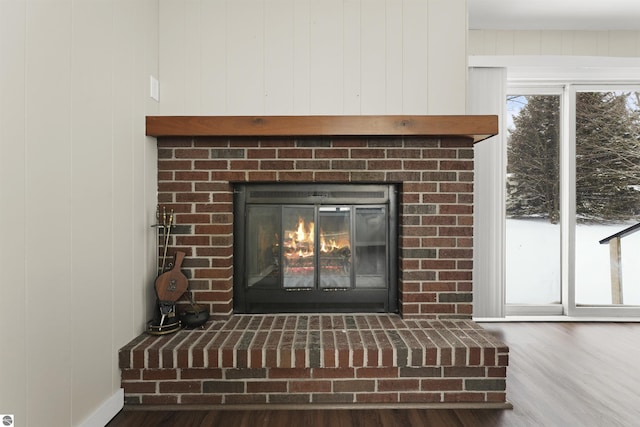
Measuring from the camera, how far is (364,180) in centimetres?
220

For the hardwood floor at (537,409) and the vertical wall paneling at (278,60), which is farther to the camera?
the vertical wall paneling at (278,60)

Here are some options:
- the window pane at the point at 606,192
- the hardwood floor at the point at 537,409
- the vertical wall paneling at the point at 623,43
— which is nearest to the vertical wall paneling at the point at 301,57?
the hardwood floor at the point at 537,409

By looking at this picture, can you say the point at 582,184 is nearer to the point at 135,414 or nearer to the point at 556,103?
the point at 556,103

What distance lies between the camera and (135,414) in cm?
172

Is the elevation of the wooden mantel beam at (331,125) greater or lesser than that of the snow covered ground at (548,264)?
greater

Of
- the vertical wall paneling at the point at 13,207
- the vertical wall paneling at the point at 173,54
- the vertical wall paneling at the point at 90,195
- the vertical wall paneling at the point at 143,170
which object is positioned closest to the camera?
the vertical wall paneling at the point at 13,207

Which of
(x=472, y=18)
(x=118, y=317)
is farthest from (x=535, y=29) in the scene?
(x=118, y=317)

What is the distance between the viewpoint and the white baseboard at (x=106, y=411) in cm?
152

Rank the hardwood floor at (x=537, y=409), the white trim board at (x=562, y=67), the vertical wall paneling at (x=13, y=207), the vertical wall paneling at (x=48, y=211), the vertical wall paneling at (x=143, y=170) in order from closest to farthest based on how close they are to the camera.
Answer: the vertical wall paneling at (x=13, y=207), the vertical wall paneling at (x=48, y=211), the hardwood floor at (x=537, y=409), the vertical wall paneling at (x=143, y=170), the white trim board at (x=562, y=67)

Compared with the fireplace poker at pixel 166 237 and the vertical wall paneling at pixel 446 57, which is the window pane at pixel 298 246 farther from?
the vertical wall paneling at pixel 446 57

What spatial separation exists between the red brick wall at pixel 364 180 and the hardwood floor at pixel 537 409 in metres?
0.51

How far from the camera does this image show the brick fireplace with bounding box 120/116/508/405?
5.81 ft

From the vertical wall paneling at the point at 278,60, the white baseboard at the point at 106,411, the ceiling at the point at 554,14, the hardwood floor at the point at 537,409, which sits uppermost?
the ceiling at the point at 554,14

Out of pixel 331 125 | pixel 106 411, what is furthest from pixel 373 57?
pixel 106 411
